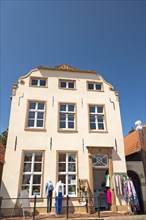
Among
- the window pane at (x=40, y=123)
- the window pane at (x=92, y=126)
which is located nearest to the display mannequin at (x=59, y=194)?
the window pane at (x=40, y=123)

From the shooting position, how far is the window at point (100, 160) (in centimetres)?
1031

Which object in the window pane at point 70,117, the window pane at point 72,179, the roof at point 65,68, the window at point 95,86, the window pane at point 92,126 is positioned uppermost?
the roof at point 65,68

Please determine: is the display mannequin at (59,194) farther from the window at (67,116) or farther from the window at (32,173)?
the window at (67,116)

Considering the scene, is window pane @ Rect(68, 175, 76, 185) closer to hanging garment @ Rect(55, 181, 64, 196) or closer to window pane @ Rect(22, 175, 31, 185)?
hanging garment @ Rect(55, 181, 64, 196)

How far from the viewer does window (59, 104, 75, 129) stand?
36.7 ft

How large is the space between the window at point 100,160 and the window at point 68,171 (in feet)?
4.12

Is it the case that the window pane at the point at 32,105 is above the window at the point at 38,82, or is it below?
below

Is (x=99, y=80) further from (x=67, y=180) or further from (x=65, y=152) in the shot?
(x=67, y=180)

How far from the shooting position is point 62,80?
12.6m

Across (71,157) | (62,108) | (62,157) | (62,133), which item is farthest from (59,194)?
(62,108)

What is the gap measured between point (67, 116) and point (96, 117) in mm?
2127

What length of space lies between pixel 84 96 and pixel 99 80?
2142 millimetres

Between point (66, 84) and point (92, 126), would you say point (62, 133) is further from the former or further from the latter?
point (66, 84)

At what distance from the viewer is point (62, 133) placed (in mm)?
10742
